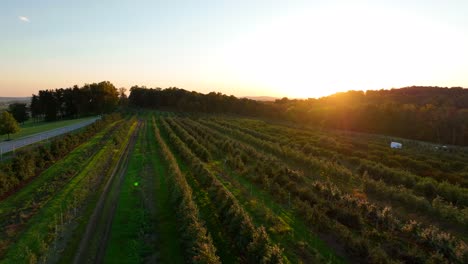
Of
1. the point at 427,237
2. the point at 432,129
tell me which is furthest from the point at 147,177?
the point at 432,129

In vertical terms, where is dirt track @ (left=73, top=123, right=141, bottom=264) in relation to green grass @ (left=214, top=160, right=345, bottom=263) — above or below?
above

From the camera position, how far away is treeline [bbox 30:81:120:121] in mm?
100312

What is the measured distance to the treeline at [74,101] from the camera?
329 ft

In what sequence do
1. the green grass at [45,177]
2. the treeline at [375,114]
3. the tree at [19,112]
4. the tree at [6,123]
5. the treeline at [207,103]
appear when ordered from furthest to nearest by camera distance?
the treeline at [207,103] → the tree at [19,112] → the treeline at [375,114] → the tree at [6,123] → the green grass at [45,177]

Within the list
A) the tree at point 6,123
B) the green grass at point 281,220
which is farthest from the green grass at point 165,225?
the tree at point 6,123

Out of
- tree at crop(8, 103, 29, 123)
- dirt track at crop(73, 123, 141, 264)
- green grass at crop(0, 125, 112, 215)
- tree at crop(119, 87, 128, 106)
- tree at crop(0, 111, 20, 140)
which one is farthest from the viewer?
tree at crop(119, 87, 128, 106)

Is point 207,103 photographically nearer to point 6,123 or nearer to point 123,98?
point 123,98

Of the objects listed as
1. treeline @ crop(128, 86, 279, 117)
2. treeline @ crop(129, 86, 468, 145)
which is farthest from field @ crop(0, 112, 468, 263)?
treeline @ crop(128, 86, 279, 117)

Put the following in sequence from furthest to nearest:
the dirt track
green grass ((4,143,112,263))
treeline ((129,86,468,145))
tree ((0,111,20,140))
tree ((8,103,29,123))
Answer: tree ((8,103,29,123)) → treeline ((129,86,468,145)) → tree ((0,111,20,140)) → green grass ((4,143,112,263)) → the dirt track

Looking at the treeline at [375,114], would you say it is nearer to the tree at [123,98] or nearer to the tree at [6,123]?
the tree at [123,98]

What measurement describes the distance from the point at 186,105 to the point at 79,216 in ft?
370

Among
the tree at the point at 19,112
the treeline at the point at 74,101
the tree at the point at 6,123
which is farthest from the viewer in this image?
the treeline at the point at 74,101

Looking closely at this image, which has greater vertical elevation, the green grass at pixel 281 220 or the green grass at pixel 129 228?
the green grass at pixel 129 228

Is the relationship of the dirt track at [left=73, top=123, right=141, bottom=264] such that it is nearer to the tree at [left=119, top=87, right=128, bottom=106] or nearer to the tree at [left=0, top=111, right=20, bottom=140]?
the tree at [left=0, top=111, right=20, bottom=140]
